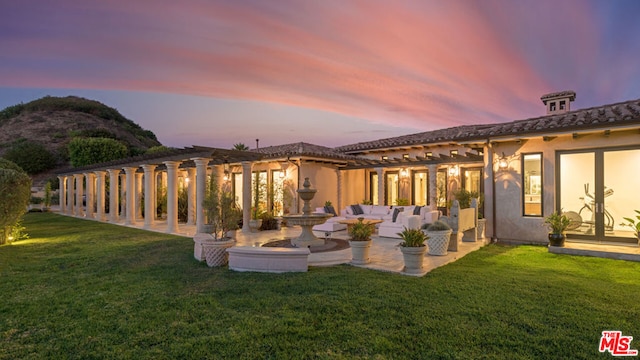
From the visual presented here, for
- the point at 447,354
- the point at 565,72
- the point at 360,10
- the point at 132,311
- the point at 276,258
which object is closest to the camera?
the point at 447,354

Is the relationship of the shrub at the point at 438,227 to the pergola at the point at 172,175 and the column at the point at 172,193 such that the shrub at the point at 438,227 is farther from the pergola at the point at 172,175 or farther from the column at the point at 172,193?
the column at the point at 172,193

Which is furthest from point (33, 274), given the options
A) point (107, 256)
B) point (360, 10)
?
point (360, 10)

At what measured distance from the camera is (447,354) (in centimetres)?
315

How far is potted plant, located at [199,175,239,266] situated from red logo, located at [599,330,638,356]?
6.21 metres

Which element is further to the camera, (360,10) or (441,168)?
(441,168)

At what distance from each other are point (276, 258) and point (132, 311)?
102 inches

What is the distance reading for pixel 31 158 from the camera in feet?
127

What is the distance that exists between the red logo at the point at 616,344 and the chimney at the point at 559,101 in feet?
49.1

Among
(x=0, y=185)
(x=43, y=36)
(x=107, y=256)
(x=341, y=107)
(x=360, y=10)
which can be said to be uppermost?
(x=43, y=36)

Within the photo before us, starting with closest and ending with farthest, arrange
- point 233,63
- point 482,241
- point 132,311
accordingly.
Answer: point 132,311 → point 482,241 → point 233,63

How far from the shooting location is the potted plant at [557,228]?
8312 mm

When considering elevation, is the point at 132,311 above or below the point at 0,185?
below

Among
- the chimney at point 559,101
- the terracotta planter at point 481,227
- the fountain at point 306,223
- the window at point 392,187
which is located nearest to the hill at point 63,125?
the window at point 392,187

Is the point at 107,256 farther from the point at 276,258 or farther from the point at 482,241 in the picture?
the point at 482,241
